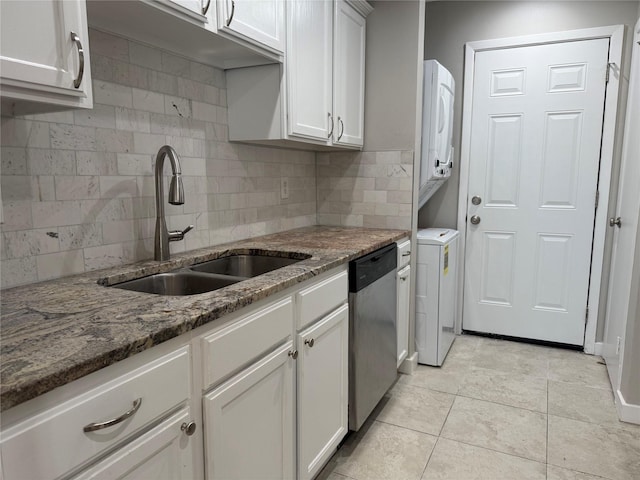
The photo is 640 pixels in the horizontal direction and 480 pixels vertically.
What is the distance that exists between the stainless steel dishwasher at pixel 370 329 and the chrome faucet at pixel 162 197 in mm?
749

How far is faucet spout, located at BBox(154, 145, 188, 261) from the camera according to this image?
1486 mm

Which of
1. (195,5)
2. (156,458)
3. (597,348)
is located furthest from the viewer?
(597,348)

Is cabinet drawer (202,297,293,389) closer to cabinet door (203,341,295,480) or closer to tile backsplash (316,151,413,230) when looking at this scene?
cabinet door (203,341,295,480)

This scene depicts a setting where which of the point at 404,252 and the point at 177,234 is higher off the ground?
the point at 177,234

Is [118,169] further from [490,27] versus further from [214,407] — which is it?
[490,27]

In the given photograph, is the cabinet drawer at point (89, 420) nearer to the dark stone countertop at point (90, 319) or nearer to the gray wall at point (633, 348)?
the dark stone countertop at point (90, 319)

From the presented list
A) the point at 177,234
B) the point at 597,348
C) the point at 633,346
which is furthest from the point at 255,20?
the point at 597,348

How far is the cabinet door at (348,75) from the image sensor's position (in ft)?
7.64

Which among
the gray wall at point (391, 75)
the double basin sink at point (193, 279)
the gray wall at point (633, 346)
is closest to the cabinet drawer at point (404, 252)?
the gray wall at point (391, 75)

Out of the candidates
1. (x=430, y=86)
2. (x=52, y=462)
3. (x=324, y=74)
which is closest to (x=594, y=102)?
(x=430, y=86)

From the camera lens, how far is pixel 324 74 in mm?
2213

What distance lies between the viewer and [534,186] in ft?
10.3

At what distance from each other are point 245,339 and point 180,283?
516 millimetres

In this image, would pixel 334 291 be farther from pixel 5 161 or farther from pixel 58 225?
pixel 5 161
